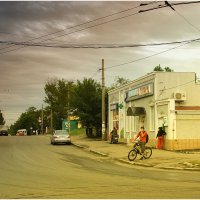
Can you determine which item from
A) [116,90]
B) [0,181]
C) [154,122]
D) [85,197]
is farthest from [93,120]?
A: [85,197]

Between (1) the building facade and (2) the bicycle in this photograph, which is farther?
(1) the building facade

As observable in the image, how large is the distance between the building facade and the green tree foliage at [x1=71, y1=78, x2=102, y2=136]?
30.1 ft

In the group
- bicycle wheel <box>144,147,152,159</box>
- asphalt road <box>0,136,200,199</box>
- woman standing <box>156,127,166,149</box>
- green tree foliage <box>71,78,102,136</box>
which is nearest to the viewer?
asphalt road <box>0,136,200,199</box>

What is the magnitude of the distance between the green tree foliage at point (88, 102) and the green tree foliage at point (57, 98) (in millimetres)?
36998

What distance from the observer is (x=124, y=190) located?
12180 mm

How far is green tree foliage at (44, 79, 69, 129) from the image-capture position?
289 feet

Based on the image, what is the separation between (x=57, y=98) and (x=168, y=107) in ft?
203

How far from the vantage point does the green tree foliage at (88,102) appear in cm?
4916

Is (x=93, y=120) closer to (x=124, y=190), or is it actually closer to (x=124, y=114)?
(x=124, y=114)

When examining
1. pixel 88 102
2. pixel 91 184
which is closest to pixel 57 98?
pixel 88 102

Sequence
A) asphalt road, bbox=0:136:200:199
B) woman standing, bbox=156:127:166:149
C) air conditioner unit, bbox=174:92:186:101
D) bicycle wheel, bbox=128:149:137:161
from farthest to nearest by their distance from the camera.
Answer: air conditioner unit, bbox=174:92:186:101 < woman standing, bbox=156:127:166:149 < bicycle wheel, bbox=128:149:137:161 < asphalt road, bbox=0:136:200:199

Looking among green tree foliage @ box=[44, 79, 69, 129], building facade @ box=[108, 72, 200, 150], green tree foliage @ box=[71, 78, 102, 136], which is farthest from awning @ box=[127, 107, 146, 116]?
green tree foliage @ box=[44, 79, 69, 129]

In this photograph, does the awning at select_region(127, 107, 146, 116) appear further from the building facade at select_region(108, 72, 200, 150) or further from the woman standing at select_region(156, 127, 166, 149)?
the woman standing at select_region(156, 127, 166, 149)

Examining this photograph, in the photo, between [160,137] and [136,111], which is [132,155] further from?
[136,111]
